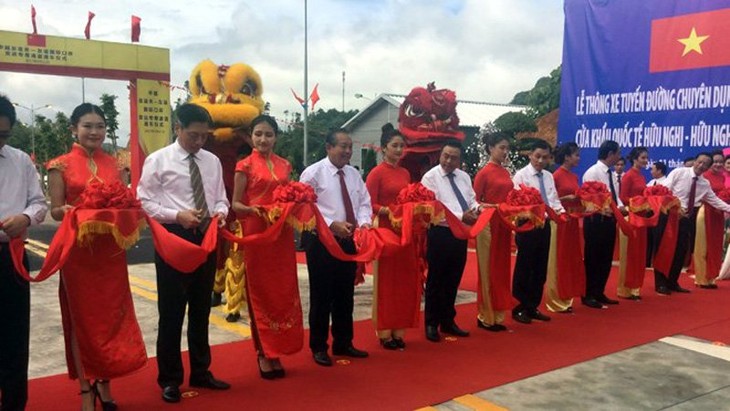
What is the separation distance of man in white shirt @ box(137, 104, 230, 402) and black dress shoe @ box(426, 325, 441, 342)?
70.2 inches

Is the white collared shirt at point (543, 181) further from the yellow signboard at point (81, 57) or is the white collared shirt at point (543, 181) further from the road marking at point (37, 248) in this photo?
the yellow signboard at point (81, 57)

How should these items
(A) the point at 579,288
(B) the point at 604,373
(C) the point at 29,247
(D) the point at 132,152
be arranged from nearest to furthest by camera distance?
(B) the point at 604,373 → (A) the point at 579,288 → (C) the point at 29,247 → (D) the point at 132,152

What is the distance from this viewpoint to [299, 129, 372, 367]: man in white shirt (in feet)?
14.0

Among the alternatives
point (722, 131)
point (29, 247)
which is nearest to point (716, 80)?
point (722, 131)

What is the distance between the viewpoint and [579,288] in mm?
6117

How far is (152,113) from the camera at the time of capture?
1644 centimetres

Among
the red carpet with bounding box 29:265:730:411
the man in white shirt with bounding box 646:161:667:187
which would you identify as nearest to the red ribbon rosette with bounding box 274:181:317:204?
the red carpet with bounding box 29:265:730:411

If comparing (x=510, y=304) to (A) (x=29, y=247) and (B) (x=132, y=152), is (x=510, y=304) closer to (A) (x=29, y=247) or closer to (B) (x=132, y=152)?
(A) (x=29, y=247)

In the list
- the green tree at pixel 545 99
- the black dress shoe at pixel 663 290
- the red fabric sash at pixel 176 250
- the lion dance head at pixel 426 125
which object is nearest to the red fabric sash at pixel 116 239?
the red fabric sash at pixel 176 250

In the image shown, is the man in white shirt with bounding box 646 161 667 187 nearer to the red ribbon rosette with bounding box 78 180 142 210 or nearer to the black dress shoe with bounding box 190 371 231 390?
the black dress shoe with bounding box 190 371 231 390

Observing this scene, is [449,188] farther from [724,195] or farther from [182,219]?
[724,195]

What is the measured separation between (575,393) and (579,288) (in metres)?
2.49

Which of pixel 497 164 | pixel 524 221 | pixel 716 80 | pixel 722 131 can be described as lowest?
pixel 524 221

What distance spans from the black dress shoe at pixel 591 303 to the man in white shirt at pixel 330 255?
2847 millimetres
